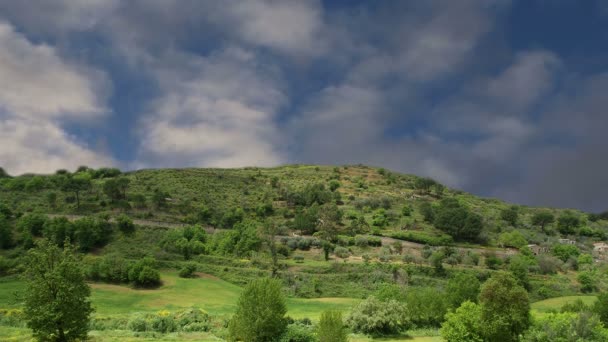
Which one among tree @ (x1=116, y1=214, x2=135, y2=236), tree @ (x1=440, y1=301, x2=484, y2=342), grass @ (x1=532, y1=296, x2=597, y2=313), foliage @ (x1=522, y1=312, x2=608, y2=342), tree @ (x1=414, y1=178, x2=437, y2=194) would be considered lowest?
grass @ (x1=532, y1=296, x2=597, y2=313)

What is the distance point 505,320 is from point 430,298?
2011 centimetres

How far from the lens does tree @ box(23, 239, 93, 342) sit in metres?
31.3

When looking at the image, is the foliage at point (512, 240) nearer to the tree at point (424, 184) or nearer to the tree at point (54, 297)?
the tree at point (424, 184)

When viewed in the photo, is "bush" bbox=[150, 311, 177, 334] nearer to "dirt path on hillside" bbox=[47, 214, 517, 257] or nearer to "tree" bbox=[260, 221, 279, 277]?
"tree" bbox=[260, 221, 279, 277]

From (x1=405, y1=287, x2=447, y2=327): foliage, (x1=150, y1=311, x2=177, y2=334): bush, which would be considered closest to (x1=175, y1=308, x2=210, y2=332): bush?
(x1=150, y1=311, x2=177, y2=334): bush

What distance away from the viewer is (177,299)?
63.0 metres

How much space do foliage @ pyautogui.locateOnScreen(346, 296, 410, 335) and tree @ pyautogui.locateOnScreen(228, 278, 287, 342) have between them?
1344 cm

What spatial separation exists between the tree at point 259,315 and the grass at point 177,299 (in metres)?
15.2

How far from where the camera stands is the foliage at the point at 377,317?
48.8m

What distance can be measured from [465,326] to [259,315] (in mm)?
17171

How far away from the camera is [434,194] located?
17100 cm

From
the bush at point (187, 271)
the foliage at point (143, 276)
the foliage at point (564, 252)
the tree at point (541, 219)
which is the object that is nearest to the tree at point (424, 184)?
the tree at point (541, 219)

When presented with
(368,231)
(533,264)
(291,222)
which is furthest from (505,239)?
(291,222)

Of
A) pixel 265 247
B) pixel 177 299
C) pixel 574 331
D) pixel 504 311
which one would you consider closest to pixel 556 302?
pixel 504 311
